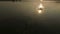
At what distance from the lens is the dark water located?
108 cm

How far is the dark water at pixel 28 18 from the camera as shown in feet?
3.55

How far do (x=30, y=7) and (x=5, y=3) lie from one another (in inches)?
11.4

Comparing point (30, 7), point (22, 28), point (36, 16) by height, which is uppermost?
point (30, 7)

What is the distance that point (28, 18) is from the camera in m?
1.17

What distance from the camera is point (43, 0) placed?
1.18 metres

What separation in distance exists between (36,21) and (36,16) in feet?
0.21

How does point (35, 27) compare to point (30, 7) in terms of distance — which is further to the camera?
point (30, 7)

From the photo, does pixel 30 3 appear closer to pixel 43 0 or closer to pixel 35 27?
pixel 43 0

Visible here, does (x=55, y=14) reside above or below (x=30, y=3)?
below

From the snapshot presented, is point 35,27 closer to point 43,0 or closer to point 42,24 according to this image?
point 42,24

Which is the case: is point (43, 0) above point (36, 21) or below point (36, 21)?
above

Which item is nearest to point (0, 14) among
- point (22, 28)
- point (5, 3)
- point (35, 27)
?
point (5, 3)

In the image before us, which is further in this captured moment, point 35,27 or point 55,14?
point 55,14

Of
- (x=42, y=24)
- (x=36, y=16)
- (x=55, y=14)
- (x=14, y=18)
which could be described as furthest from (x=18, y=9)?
(x=55, y=14)
